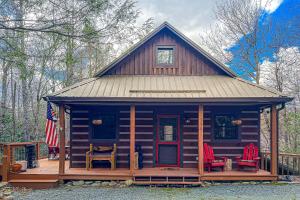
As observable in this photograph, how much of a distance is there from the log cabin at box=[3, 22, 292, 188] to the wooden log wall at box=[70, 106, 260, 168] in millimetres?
36

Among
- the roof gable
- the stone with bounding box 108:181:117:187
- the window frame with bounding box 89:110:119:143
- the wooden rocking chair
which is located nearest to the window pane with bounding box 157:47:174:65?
the roof gable

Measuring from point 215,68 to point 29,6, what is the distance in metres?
7.31

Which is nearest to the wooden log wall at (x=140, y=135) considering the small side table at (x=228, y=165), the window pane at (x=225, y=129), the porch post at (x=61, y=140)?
the porch post at (x=61, y=140)

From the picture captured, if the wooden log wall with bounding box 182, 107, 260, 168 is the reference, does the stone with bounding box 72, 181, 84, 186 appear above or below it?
below

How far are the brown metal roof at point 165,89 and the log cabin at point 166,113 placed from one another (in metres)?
0.03

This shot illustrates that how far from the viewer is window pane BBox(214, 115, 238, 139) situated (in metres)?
10.5

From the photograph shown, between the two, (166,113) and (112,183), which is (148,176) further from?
(166,113)

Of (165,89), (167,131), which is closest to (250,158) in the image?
(167,131)

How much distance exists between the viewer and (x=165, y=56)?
37.0ft

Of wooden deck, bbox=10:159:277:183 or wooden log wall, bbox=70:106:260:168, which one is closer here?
wooden deck, bbox=10:159:277:183

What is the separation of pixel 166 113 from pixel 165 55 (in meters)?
2.47

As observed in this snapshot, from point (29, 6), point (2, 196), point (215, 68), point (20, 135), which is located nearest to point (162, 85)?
point (215, 68)

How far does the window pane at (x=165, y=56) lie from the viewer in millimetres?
11195

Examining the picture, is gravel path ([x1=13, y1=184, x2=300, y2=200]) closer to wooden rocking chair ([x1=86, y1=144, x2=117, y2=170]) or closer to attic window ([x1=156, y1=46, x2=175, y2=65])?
wooden rocking chair ([x1=86, y1=144, x2=117, y2=170])
